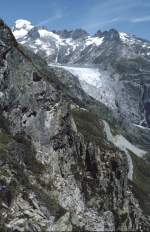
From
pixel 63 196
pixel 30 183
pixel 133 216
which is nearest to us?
pixel 30 183

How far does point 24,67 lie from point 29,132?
649 cm

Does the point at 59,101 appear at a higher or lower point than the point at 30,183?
higher

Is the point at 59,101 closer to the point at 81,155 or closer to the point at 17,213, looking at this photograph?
the point at 81,155

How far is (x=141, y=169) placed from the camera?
156750 millimetres

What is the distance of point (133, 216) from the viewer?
49.1 metres

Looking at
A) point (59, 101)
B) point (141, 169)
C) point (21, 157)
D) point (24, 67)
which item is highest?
point (24, 67)

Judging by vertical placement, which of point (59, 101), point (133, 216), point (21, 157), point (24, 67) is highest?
point (24, 67)

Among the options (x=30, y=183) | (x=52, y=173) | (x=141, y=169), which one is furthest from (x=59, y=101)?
(x=141, y=169)

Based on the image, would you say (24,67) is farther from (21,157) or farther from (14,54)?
(21,157)

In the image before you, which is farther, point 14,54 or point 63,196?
point 14,54

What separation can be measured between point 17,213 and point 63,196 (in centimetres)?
770

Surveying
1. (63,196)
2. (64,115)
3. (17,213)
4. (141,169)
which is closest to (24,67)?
(64,115)

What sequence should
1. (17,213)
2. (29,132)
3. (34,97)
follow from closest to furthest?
(17,213) → (29,132) → (34,97)

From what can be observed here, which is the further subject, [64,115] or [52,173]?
[64,115]
